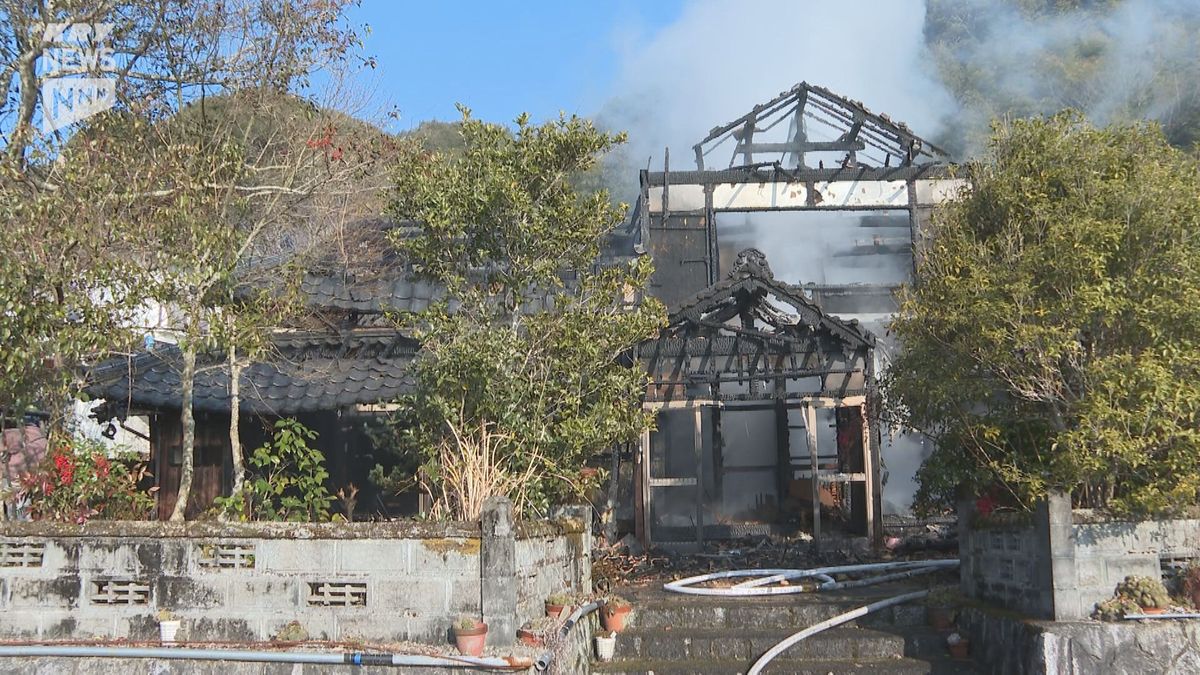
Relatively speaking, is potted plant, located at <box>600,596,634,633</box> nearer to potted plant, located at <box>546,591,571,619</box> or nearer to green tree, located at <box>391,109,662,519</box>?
potted plant, located at <box>546,591,571,619</box>

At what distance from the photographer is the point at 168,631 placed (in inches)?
366

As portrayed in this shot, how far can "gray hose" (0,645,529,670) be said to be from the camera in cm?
885

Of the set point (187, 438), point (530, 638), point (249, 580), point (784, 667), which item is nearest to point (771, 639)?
point (784, 667)

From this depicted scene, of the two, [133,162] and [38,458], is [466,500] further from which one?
[133,162]

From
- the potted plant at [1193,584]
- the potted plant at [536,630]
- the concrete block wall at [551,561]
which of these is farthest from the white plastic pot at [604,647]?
the potted plant at [1193,584]

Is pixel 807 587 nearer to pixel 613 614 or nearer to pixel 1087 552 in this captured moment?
pixel 613 614

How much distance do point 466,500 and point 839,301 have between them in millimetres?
16121

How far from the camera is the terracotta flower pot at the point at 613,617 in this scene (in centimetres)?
1194

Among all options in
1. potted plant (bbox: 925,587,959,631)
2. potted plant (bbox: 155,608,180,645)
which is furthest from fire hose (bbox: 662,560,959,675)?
potted plant (bbox: 155,608,180,645)

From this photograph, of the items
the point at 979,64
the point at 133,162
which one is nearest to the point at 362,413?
the point at 133,162

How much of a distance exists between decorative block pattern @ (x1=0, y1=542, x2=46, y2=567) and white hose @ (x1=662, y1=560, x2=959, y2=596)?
718cm

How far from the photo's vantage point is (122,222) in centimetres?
1065

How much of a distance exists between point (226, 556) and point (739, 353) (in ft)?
33.9

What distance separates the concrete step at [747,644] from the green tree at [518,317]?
6.61ft
